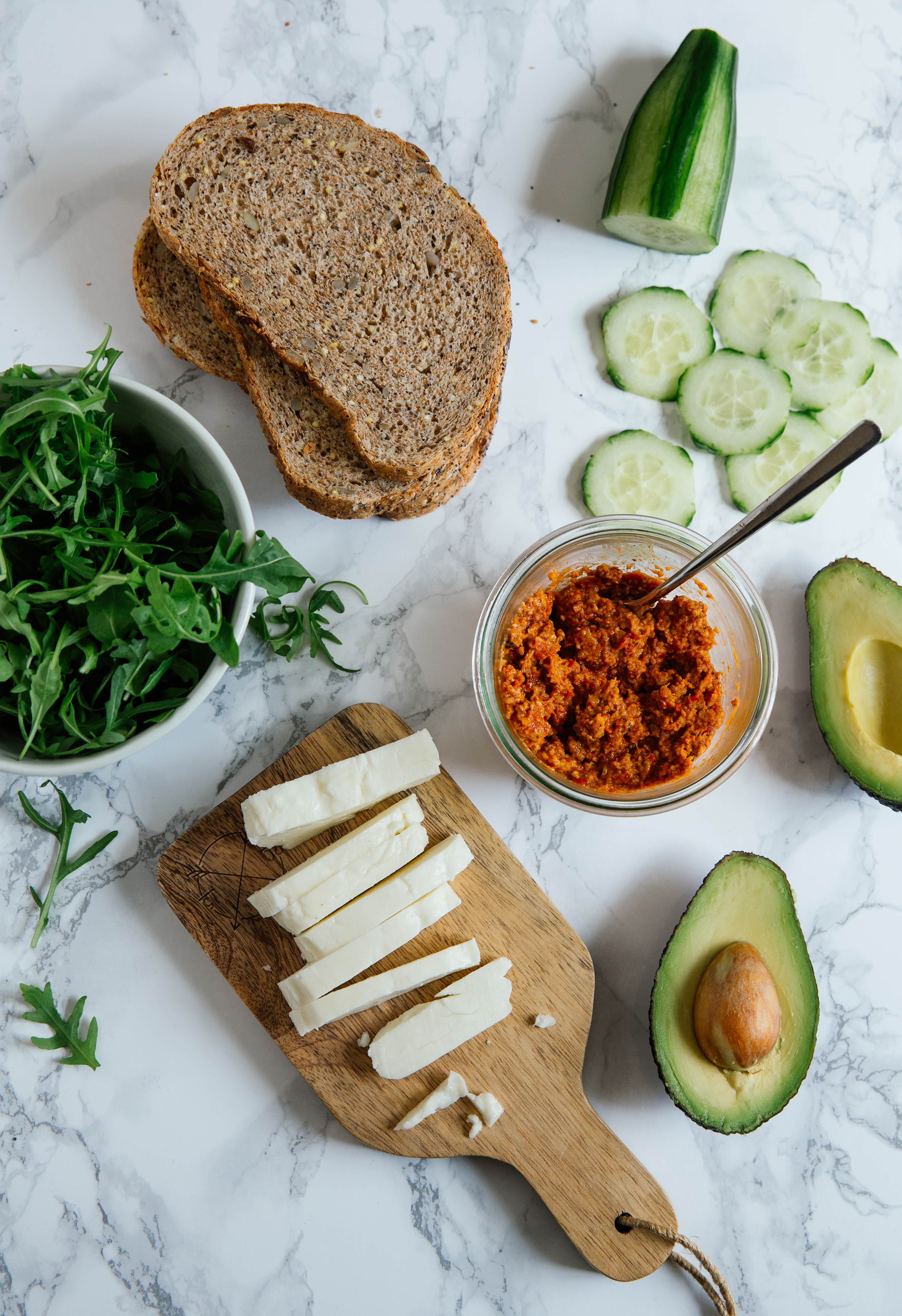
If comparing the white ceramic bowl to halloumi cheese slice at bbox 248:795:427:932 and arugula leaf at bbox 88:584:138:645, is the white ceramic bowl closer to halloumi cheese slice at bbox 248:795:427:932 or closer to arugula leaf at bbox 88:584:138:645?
arugula leaf at bbox 88:584:138:645

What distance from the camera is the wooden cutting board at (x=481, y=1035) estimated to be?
71.9 inches

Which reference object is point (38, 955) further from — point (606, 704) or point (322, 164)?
point (322, 164)

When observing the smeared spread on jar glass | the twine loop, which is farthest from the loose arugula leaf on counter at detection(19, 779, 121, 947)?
the twine loop

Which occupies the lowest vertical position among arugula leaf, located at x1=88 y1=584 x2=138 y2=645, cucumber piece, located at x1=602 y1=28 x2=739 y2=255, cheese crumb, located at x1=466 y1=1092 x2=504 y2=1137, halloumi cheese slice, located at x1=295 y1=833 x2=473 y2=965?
cheese crumb, located at x1=466 y1=1092 x2=504 y2=1137

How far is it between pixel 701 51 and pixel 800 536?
110 centimetres

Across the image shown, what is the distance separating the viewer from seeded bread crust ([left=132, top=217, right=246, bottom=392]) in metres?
1.84

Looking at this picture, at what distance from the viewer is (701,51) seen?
6.40 feet

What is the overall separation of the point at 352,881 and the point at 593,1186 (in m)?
0.83

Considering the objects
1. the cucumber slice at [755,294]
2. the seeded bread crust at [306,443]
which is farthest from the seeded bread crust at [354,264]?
the cucumber slice at [755,294]

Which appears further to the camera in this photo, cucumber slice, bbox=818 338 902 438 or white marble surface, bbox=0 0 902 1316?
cucumber slice, bbox=818 338 902 438

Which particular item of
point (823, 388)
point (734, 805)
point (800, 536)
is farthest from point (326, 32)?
point (734, 805)

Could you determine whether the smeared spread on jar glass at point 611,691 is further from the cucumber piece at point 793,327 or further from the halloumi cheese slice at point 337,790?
the cucumber piece at point 793,327

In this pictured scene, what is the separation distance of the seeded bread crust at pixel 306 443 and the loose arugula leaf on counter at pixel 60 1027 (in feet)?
3.85

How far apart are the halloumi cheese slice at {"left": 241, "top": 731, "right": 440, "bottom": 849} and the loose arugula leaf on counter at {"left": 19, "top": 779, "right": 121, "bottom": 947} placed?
1.20ft
